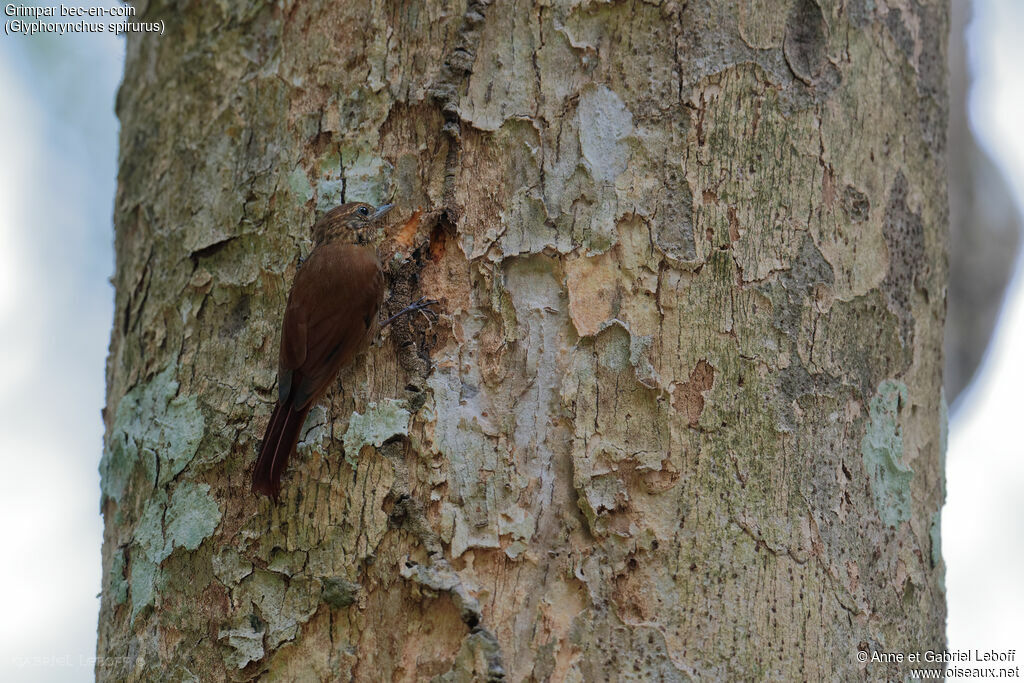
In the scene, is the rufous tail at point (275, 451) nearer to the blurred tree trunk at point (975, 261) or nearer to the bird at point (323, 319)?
the bird at point (323, 319)

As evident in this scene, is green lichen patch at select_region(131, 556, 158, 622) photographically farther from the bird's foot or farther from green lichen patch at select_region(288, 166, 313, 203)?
green lichen patch at select_region(288, 166, 313, 203)

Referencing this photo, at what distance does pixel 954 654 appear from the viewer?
2391mm

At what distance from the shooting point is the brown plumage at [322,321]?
1.94 m

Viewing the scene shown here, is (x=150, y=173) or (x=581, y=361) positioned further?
(x=150, y=173)

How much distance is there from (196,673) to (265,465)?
435 mm

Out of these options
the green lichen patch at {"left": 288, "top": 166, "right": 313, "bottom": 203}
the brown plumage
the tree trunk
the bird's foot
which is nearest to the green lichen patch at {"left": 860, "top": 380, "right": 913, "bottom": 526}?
the tree trunk

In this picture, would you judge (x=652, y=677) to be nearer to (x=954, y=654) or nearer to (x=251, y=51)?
(x=954, y=654)

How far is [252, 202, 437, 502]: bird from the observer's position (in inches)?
76.5

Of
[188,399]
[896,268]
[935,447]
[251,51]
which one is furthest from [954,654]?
[251,51]

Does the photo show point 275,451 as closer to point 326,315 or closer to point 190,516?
point 190,516

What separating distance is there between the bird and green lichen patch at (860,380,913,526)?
1017mm

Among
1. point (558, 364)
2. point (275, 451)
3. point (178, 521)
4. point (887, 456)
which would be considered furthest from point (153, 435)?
point (887, 456)

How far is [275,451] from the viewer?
6.28 feet

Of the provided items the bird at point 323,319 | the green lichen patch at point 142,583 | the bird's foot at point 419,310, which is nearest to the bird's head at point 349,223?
the bird at point 323,319
